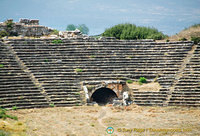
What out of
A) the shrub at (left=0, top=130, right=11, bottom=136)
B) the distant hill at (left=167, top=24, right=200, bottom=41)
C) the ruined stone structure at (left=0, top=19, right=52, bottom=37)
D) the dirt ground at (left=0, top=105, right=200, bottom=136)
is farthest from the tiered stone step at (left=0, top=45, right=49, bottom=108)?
the distant hill at (left=167, top=24, right=200, bottom=41)

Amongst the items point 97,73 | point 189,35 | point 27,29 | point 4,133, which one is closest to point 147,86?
point 97,73

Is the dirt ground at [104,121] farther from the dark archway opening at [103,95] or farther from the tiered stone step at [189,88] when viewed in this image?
the dark archway opening at [103,95]

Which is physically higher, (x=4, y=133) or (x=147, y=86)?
(x=147, y=86)

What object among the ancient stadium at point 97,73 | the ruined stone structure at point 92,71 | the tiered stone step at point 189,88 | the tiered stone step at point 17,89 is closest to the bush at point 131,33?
the ancient stadium at point 97,73

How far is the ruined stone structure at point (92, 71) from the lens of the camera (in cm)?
3581

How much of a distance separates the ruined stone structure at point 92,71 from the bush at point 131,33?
486 cm

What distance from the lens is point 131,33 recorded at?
164 feet

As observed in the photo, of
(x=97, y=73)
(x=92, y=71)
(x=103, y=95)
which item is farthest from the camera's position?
(x=103, y=95)

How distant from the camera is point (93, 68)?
40500 millimetres

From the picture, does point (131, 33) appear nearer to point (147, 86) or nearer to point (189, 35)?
point (189, 35)

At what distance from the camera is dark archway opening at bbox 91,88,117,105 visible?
39975 mm

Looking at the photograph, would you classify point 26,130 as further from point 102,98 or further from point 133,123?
point 102,98

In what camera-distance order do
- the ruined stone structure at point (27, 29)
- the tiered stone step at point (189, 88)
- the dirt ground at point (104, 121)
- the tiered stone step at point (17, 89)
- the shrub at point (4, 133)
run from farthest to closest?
1. the ruined stone structure at point (27, 29)
2. the tiered stone step at point (189, 88)
3. the tiered stone step at point (17, 89)
4. the dirt ground at point (104, 121)
5. the shrub at point (4, 133)

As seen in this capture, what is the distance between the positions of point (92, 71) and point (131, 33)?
1238 centimetres
